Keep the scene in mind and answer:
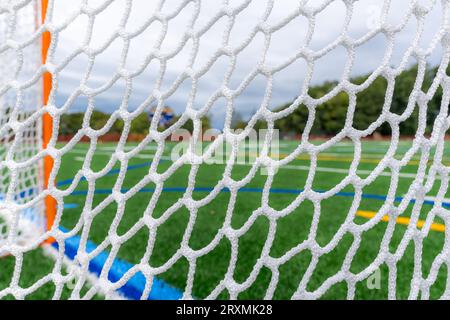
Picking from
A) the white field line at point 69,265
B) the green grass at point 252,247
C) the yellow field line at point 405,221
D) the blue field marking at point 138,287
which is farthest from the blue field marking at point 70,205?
the yellow field line at point 405,221

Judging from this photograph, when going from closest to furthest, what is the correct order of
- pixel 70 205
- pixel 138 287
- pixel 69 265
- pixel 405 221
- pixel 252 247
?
pixel 138 287, pixel 69 265, pixel 252 247, pixel 405 221, pixel 70 205

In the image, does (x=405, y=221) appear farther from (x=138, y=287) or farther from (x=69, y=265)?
(x=69, y=265)

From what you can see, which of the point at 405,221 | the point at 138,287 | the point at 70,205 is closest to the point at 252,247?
the point at 138,287

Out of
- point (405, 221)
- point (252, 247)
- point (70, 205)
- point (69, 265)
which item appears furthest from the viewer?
point (70, 205)

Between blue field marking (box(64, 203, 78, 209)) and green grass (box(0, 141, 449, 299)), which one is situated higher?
blue field marking (box(64, 203, 78, 209))

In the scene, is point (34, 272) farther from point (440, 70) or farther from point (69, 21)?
point (440, 70)

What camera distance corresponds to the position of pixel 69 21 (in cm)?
84

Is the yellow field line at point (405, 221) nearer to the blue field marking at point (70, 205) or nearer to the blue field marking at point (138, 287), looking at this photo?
the blue field marking at point (138, 287)

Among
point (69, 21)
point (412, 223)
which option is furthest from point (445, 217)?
point (69, 21)

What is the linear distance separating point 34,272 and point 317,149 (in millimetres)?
1206

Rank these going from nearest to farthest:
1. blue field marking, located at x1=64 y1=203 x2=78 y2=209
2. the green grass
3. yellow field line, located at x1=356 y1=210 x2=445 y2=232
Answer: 1. the green grass
2. yellow field line, located at x1=356 y1=210 x2=445 y2=232
3. blue field marking, located at x1=64 y1=203 x2=78 y2=209

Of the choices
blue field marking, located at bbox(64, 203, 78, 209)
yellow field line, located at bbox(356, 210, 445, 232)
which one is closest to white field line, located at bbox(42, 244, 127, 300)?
blue field marking, located at bbox(64, 203, 78, 209)

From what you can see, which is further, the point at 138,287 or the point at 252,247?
the point at 252,247

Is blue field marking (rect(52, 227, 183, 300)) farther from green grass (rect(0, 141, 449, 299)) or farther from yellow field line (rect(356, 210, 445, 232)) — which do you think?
yellow field line (rect(356, 210, 445, 232))
